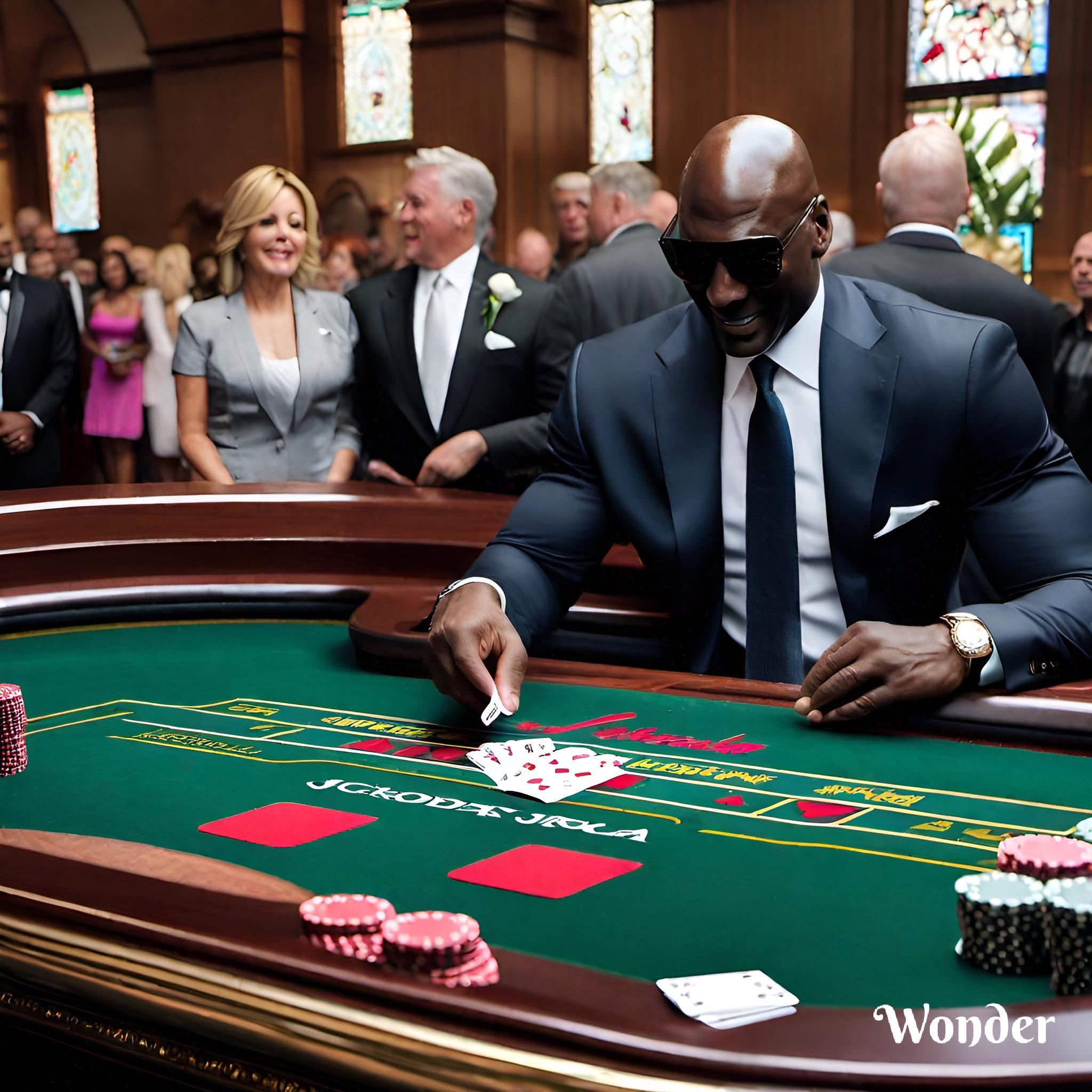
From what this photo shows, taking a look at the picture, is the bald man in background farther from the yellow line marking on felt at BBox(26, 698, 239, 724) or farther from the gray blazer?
the yellow line marking on felt at BBox(26, 698, 239, 724)

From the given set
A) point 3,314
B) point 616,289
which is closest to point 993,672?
point 616,289

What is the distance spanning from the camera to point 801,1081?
3.20 ft

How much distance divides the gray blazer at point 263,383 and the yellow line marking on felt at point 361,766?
2.48 m

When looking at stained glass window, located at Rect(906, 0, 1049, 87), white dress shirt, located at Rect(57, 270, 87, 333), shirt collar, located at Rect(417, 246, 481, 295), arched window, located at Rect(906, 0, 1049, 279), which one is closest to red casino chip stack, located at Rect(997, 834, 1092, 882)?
shirt collar, located at Rect(417, 246, 481, 295)

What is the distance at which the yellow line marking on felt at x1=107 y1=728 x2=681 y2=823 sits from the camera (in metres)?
1.63

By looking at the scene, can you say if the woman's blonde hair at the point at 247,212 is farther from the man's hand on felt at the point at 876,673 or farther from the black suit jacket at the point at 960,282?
the man's hand on felt at the point at 876,673

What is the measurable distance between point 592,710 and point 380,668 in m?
0.47

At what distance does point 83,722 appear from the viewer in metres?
2.12

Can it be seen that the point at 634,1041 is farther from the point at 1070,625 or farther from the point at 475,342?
the point at 475,342

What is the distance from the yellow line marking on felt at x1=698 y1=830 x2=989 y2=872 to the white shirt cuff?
0.78 metres

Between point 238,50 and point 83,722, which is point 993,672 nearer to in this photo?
point 83,722

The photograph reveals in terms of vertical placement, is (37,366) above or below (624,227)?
below

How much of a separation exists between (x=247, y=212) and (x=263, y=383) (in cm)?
52

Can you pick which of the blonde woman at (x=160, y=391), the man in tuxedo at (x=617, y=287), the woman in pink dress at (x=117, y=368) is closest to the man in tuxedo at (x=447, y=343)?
the man in tuxedo at (x=617, y=287)
